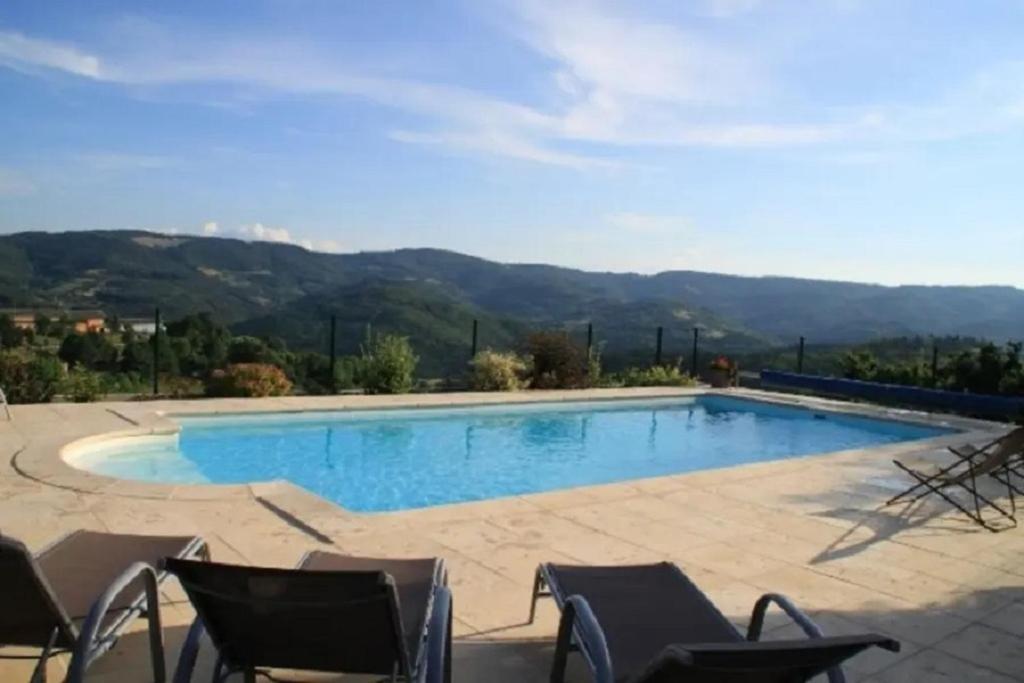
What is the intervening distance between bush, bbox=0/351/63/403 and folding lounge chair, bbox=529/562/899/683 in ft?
29.0

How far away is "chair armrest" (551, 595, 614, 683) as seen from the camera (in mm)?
2207

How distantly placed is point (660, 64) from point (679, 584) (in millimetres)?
8644

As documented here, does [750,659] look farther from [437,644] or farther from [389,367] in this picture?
[389,367]

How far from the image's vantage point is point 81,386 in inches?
412

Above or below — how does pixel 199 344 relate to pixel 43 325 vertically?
below

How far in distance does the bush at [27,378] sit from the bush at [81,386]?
0.16 meters

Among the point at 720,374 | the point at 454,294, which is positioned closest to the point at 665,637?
the point at 720,374

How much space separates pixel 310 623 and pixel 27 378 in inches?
373

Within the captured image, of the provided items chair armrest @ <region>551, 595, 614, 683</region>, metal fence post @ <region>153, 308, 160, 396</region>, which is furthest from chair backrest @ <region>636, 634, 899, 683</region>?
metal fence post @ <region>153, 308, 160, 396</region>

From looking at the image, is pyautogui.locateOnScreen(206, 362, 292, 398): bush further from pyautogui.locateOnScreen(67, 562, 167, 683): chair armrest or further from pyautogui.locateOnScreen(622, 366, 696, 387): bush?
pyautogui.locateOnScreen(67, 562, 167, 683): chair armrest

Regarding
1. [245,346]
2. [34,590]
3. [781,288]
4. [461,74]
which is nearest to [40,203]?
[245,346]

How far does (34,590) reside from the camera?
2.33 m

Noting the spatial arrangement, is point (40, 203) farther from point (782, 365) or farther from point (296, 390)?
point (782, 365)

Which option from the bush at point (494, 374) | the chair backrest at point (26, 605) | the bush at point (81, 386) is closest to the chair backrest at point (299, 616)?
the chair backrest at point (26, 605)
